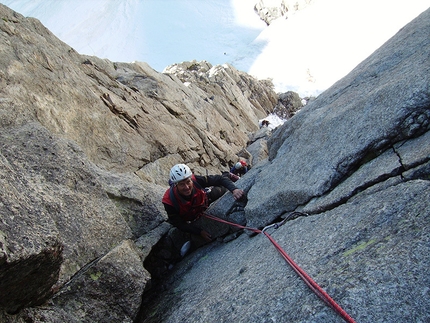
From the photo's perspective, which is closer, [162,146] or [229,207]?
[229,207]

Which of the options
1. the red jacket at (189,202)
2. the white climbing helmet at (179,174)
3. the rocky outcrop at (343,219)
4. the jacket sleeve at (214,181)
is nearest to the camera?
the rocky outcrop at (343,219)

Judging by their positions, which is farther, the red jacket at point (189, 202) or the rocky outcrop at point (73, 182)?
the red jacket at point (189, 202)

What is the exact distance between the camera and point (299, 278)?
3.77m

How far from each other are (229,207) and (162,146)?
6.87 meters

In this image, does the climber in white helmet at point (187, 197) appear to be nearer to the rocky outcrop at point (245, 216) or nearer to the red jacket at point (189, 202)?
the red jacket at point (189, 202)

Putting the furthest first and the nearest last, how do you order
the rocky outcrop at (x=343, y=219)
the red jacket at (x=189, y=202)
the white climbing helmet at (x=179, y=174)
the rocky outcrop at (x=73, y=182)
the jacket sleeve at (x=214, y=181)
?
→ the jacket sleeve at (x=214, y=181) < the red jacket at (x=189, y=202) < the white climbing helmet at (x=179, y=174) < the rocky outcrop at (x=73, y=182) < the rocky outcrop at (x=343, y=219)

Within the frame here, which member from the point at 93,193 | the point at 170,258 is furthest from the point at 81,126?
the point at 170,258

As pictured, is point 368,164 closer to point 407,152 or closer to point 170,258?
point 407,152

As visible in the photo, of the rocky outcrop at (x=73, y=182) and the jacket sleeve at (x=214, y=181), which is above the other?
the rocky outcrop at (x=73, y=182)


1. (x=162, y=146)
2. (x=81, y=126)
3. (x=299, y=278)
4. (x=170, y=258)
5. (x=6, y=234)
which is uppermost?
(x=81, y=126)

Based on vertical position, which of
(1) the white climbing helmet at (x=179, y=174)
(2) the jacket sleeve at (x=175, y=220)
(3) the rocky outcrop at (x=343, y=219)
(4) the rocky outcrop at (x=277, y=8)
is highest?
(4) the rocky outcrop at (x=277, y=8)

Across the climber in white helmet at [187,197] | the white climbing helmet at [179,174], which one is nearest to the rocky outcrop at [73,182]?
the climber in white helmet at [187,197]

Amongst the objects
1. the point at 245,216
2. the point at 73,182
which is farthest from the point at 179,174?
the point at 73,182

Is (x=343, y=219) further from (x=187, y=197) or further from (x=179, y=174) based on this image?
(x=187, y=197)
